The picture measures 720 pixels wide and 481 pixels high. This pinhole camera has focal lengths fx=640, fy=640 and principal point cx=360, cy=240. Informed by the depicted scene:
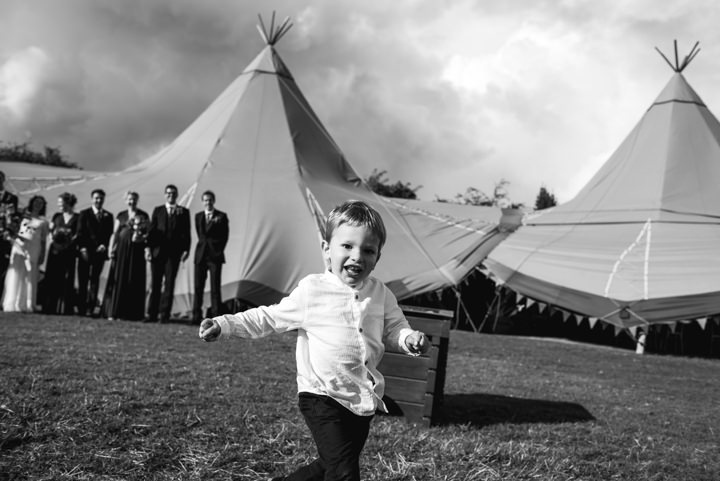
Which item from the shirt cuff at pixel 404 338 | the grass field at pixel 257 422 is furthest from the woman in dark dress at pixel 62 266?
the shirt cuff at pixel 404 338

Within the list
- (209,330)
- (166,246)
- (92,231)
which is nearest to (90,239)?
(92,231)

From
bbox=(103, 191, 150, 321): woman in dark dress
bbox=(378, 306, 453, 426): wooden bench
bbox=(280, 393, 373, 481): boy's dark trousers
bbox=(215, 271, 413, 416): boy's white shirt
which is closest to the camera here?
bbox=(280, 393, 373, 481): boy's dark trousers

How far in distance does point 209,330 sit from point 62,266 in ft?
26.3

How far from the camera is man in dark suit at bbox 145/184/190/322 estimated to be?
898 cm

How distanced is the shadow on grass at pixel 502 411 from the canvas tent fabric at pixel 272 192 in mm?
5522

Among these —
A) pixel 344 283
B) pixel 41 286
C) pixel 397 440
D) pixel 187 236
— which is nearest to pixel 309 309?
pixel 344 283

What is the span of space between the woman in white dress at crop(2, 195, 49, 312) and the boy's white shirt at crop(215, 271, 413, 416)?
8.00 m

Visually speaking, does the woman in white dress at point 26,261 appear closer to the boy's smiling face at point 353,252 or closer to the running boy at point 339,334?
the running boy at point 339,334

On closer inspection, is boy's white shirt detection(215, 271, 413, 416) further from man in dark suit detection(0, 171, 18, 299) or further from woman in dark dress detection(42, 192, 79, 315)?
man in dark suit detection(0, 171, 18, 299)

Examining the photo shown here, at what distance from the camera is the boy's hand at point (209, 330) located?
232cm

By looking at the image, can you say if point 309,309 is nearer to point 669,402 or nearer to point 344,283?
point 344,283

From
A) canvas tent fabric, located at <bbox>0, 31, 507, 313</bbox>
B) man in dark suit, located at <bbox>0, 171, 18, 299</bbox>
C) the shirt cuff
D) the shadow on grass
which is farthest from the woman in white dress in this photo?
the shirt cuff

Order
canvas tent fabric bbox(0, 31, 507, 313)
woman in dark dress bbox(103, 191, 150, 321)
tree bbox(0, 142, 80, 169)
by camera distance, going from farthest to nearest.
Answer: tree bbox(0, 142, 80, 169) < canvas tent fabric bbox(0, 31, 507, 313) < woman in dark dress bbox(103, 191, 150, 321)

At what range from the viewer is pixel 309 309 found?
2555 mm
